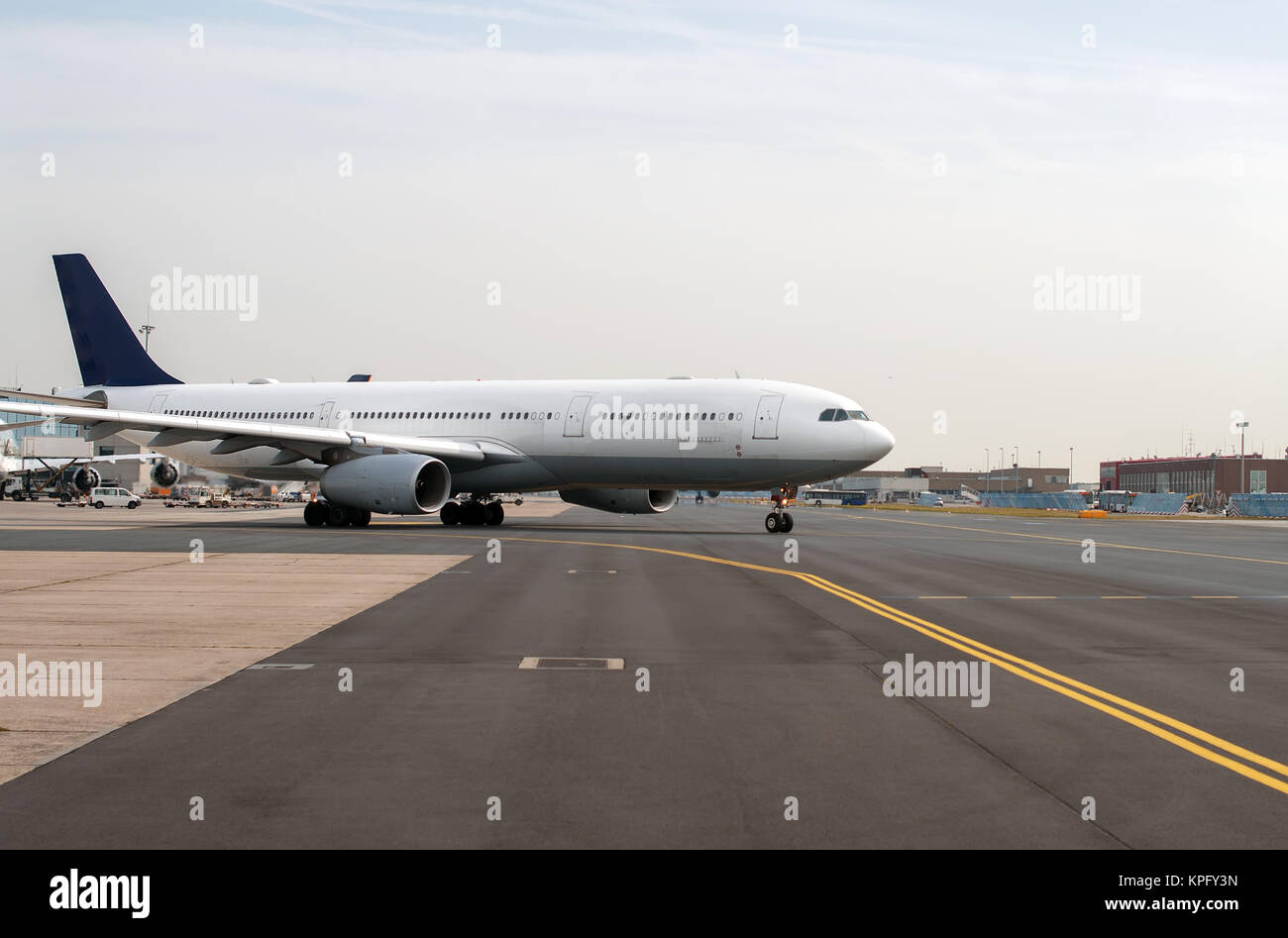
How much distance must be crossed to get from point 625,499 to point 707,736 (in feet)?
112

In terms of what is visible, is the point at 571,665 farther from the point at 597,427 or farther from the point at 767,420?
the point at 597,427

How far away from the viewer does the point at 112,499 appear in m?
72.9

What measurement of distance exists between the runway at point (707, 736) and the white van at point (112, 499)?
6157cm

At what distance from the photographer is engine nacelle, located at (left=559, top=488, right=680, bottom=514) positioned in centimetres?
4175

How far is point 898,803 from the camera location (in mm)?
6191

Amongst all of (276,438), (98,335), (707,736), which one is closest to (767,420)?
(276,438)

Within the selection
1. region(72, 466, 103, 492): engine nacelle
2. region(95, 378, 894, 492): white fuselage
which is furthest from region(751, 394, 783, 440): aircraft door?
region(72, 466, 103, 492): engine nacelle

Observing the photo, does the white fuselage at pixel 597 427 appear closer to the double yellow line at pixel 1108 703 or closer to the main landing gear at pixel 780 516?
the main landing gear at pixel 780 516

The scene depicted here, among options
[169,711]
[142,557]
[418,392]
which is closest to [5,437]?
[418,392]

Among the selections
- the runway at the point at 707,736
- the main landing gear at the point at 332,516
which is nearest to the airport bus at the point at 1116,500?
the main landing gear at the point at 332,516

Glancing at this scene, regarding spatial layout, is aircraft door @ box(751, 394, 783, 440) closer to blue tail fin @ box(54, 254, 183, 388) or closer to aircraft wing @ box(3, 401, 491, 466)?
aircraft wing @ box(3, 401, 491, 466)

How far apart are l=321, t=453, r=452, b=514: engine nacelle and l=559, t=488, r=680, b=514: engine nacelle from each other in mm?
6707
